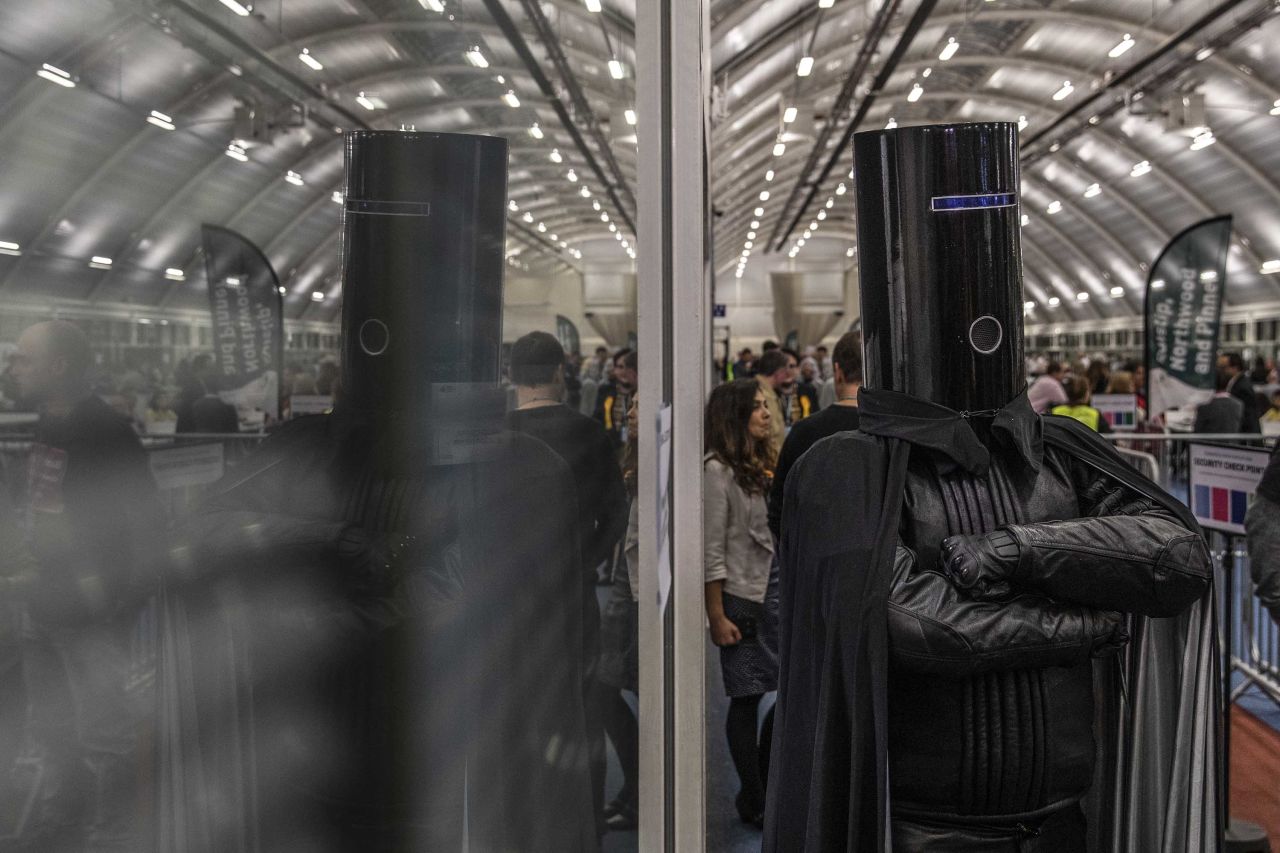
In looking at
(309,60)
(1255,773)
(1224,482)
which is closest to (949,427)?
(309,60)

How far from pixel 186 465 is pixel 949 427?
1.35 metres

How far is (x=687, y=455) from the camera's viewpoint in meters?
1.62

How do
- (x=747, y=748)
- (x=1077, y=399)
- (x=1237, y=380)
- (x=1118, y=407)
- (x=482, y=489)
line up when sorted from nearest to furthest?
(x=482, y=489), (x=747, y=748), (x=1077, y=399), (x=1237, y=380), (x=1118, y=407)

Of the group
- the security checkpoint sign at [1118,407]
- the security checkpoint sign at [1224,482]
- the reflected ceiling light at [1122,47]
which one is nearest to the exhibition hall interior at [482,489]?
the security checkpoint sign at [1224,482]

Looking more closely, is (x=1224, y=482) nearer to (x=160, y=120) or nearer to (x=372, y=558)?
(x=372, y=558)

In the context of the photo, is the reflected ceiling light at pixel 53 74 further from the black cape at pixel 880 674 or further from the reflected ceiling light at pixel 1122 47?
the reflected ceiling light at pixel 1122 47

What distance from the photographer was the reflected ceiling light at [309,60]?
304mm

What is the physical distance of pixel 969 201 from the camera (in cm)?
151

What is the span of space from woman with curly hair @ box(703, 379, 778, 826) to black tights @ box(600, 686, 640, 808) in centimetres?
226

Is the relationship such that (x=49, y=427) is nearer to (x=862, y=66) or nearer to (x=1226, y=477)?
(x=1226, y=477)

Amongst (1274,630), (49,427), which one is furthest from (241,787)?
(1274,630)

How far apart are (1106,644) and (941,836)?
36 centimetres

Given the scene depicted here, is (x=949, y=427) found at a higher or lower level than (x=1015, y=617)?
higher

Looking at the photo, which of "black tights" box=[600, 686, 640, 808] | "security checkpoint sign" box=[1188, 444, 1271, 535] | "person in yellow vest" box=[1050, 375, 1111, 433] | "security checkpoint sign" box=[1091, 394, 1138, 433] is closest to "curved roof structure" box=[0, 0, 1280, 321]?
"black tights" box=[600, 686, 640, 808]
